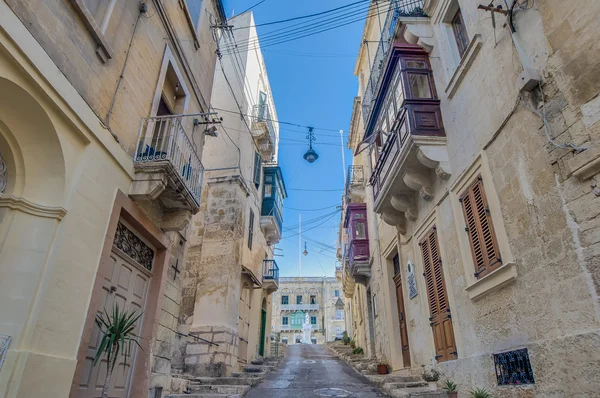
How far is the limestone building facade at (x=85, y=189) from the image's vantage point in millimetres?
3982

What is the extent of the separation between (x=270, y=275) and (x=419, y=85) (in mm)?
12460

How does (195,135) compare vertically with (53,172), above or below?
above

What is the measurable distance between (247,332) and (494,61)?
13.0m

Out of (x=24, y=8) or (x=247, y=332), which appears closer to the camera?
(x=24, y=8)

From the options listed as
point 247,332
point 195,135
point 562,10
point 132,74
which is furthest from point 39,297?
point 247,332

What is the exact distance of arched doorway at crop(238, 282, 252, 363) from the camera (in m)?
13.7

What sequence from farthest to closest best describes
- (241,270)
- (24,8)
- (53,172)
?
(241,270) → (53,172) → (24,8)

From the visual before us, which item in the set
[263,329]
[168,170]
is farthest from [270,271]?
[168,170]

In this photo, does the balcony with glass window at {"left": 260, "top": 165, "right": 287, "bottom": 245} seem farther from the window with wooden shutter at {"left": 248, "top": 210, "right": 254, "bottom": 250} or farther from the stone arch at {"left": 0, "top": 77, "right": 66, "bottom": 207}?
the stone arch at {"left": 0, "top": 77, "right": 66, "bottom": 207}

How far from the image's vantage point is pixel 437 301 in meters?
7.88

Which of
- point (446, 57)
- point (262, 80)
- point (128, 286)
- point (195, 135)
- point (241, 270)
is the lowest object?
point (128, 286)

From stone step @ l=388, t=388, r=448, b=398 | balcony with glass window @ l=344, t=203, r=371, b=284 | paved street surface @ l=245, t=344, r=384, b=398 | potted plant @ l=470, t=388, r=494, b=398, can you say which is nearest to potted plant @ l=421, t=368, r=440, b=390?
stone step @ l=388, t=388, r=448, b=398

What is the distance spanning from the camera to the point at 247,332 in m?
14.9

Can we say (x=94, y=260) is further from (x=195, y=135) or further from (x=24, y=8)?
(x=195, y=135)
